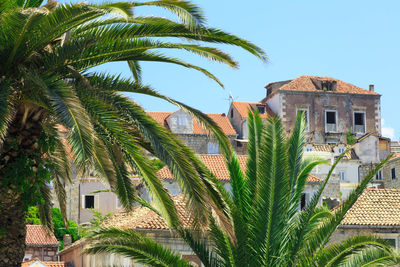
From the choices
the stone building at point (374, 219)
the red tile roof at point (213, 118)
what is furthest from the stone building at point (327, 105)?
the stone building at point (374, 219)

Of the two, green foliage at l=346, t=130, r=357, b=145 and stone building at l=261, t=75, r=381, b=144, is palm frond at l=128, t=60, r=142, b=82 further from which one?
green foliage at l=346, t=130, r=357, b=145

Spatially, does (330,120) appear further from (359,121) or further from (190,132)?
(190,132)

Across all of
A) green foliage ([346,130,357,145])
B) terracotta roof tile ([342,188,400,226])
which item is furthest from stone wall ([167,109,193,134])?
terracotta roof tile ([342,188,400,226])

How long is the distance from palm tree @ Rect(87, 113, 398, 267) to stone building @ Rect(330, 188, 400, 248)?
1539 centimetres

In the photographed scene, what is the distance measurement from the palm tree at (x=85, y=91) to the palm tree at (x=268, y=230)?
7.97ft

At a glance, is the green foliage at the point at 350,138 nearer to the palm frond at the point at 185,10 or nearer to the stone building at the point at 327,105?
the stone building at the point at 327,105

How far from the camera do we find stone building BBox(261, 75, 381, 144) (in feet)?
255

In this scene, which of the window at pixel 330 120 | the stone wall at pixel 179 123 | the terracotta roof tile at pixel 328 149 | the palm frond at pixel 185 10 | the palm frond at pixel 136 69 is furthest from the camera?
the window at pixel 330 120

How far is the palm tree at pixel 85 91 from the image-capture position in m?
11.4

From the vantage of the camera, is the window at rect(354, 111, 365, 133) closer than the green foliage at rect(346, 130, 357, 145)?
No

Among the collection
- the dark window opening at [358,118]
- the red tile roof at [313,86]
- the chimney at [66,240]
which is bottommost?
the chimney at [66,240]

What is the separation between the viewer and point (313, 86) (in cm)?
8006

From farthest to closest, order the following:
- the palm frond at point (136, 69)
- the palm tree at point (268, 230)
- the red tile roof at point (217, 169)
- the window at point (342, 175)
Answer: the window at point (342, 175)
the red tile roof at point (217, 169)
the palm frond at point (136, 69)
the palm tree at point (268, 230)

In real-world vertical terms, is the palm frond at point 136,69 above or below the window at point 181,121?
below
